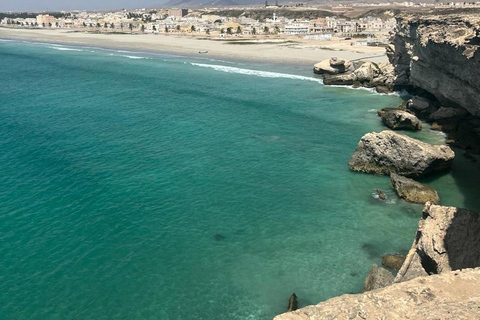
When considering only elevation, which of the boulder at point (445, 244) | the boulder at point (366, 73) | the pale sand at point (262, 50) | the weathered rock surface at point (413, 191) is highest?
the pale sand at point (262, 50)

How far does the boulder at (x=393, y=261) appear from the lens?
59.9 feet

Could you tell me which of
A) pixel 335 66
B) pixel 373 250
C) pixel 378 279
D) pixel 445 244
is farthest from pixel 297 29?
pixel 445 244

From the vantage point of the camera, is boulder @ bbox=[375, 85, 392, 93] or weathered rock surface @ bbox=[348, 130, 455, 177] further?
boulder @ bbox=[375, 85, 392, 93]

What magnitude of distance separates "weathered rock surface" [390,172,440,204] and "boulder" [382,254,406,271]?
6.44 meters

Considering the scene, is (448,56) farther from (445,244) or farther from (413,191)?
(445,244)

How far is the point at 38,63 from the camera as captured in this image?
8844 centimetres

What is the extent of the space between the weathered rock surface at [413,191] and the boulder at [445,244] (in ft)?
26.3

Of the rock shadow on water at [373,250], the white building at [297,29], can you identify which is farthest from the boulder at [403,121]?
the white building at [297,29]

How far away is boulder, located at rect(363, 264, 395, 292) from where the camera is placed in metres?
15.8

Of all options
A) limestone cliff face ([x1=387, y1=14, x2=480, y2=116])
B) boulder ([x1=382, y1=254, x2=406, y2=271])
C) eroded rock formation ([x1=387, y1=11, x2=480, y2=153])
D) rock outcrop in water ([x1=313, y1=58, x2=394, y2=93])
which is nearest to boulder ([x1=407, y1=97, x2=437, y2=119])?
eroded rock formation ([x1=387, y1=11, x2=480, y2=153])

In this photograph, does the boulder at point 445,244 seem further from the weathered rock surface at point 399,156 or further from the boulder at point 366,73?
the boulder at point 366,73

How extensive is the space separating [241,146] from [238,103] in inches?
684

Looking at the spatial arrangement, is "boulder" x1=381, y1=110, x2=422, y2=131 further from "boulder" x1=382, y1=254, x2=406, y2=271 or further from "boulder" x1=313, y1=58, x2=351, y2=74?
"boulder" x1=313, y1=58, x2=351, y2=74

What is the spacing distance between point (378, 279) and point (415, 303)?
6219mm
